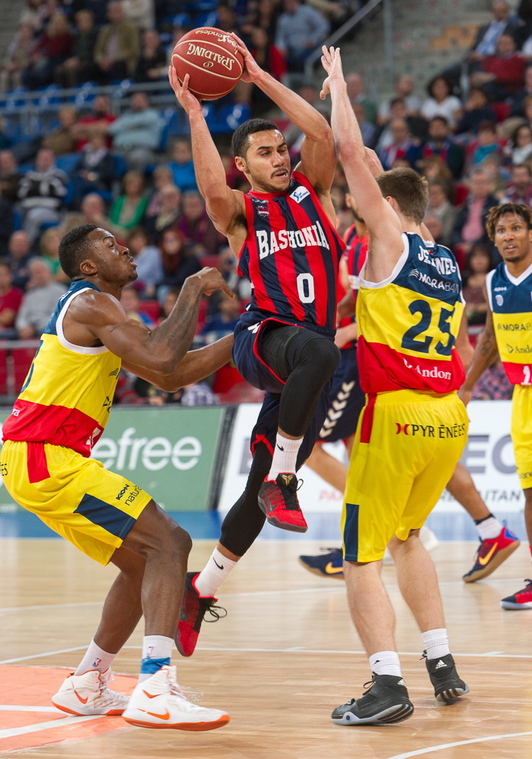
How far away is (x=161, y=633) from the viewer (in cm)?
446

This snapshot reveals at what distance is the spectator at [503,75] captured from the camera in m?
15.0

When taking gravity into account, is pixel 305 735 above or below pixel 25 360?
below

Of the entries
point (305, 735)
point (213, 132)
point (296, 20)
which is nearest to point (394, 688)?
point (305, 735)

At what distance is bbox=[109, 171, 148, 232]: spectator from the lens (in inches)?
656

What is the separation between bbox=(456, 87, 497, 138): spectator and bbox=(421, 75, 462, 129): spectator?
Answer: 0.33 m

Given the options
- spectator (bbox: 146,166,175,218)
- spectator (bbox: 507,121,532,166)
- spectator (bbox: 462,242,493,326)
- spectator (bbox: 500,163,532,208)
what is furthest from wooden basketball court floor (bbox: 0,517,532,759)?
spectator (bbox: 146,166,175,218)

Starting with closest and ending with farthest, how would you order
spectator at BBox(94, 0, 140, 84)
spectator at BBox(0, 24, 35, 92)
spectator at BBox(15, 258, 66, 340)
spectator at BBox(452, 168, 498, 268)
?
spectator at BBox(452, 168, 498, 268)
spectator at BBox(15, 258, 66, 340)
spectator at BBox(94, 0, 140, 84)
spectator at BBox(0, 24, 35, 92)

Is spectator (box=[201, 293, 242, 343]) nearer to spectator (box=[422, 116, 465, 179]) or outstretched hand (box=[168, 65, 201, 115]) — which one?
spectator (box=[422, 116, 465, 179])

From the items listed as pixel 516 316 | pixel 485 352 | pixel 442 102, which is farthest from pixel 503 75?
pixel 516 316

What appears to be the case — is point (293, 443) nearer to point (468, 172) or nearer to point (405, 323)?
point (405, 323)

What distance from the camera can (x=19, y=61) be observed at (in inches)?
802

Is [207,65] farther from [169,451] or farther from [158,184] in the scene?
[158,184]

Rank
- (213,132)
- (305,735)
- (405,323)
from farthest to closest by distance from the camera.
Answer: (213,132) → (405,323) → (305,735)

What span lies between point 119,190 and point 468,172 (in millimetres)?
5771
